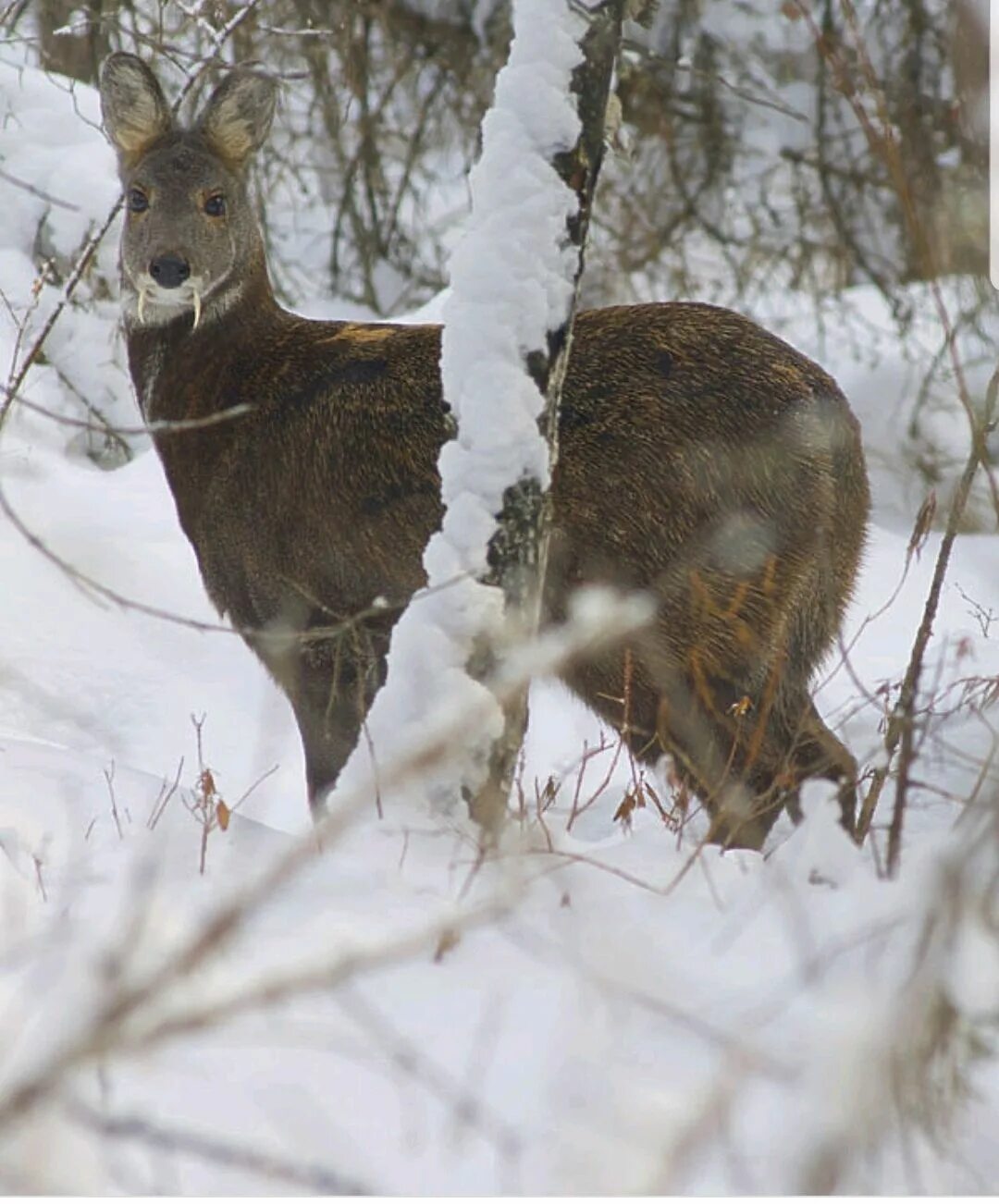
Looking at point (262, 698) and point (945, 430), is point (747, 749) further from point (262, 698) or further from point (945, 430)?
point (945, 430)

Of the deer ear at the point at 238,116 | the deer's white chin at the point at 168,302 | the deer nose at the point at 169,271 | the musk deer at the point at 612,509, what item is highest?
the deer ear at the point at 238,116

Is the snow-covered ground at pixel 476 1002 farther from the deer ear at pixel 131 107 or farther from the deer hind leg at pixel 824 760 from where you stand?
the deer ear at pixel 131 107

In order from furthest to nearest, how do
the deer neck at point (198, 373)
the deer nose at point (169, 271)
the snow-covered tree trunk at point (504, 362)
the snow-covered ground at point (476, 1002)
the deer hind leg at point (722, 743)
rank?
the deer nose at point (169, 271) < the deer neck at point (198, 373) < the deer hind leg at point (722, 743) < the snow-covered tree trunk at point (504, 362) < the snow-covered ground at point (476, 1002)

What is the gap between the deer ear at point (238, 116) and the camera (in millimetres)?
5617

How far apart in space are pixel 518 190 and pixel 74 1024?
1.87 metres

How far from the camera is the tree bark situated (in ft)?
11.6

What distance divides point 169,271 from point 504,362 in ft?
6.84

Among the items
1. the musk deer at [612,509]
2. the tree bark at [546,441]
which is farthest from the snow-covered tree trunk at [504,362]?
the musk deer at [612,509]

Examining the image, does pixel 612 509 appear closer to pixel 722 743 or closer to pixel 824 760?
pixel 722 743

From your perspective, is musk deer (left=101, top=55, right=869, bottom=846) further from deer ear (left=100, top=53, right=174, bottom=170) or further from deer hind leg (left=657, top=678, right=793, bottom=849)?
deer ear (left=100, top=53, right=174, bottom=170)

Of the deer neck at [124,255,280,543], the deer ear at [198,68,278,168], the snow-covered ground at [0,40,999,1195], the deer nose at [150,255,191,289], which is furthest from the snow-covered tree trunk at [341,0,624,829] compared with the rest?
the deer ear at [198,68,278,168]

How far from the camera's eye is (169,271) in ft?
17.5

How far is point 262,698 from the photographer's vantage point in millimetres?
6613

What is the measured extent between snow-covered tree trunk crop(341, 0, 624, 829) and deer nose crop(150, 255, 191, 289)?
1.86 meters
